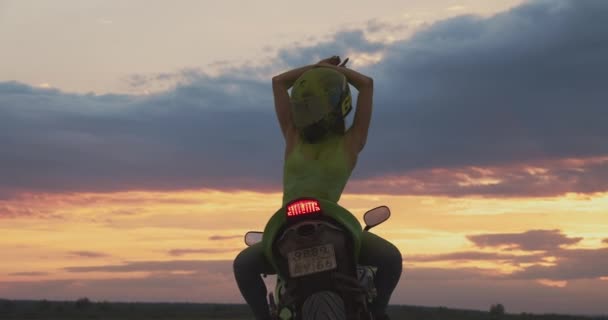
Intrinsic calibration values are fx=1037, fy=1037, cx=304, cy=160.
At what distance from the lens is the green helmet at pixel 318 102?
8.23 m

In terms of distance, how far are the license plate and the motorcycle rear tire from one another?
190mm

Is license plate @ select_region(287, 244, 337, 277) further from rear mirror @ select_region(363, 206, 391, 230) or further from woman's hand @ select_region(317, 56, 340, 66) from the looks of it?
woman's hand @ select_region(317, 56, 340, 66)

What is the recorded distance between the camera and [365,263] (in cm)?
794

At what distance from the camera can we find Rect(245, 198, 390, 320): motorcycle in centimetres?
729

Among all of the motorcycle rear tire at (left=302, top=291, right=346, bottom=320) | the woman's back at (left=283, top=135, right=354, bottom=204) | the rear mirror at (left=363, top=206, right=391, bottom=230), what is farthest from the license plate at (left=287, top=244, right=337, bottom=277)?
the rear mirror at (left=363, top=206, right=391, bottom=230)

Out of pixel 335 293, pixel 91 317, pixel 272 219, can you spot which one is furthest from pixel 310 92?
pixel 91 317

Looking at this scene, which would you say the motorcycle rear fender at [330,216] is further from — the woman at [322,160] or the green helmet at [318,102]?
the green helmet at [318,102]

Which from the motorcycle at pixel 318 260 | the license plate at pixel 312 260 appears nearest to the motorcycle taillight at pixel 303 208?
the motorcycle at pixel 318 260

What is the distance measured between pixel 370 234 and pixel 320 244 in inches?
32.6

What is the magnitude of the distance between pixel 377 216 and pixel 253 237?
1.03 meters

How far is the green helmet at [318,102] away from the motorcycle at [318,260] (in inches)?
40.0

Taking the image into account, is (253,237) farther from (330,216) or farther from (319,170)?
(330,216)

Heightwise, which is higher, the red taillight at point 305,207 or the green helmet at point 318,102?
the green helmet at point 318,102

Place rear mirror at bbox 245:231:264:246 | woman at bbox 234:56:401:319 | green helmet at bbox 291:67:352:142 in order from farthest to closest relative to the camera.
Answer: rear mirror at bbox 245:231:264:246 < green helmet at bbox 291:67:352:142 < woman at bbox 234:56:401:319
